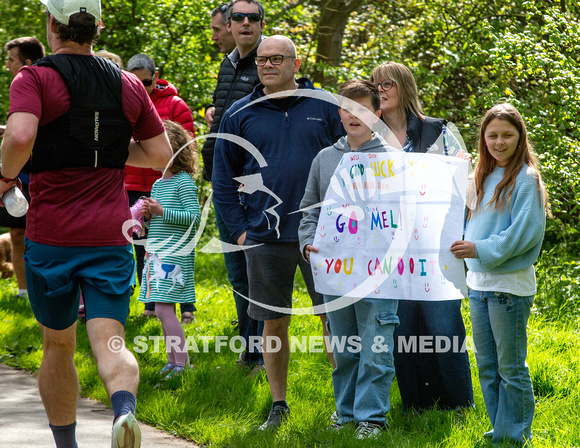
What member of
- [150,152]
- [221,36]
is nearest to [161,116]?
[221,36]

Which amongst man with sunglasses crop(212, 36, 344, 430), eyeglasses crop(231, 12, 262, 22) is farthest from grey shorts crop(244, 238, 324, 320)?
eyeglasses crop(231, 12, 262, 22)

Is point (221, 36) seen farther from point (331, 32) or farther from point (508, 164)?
point (331, 32)

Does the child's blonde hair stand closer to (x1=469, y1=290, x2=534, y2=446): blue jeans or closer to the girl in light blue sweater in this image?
the girl in light blue sweater

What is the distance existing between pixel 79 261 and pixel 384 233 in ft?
5.87

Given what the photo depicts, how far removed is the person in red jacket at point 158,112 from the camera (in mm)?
7160

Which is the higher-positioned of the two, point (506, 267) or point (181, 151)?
point (181, 151)

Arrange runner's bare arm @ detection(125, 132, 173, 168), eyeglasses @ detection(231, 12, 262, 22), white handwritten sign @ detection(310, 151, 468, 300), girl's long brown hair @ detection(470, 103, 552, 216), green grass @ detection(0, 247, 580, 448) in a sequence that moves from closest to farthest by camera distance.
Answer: runner's bare arm @ detection(125, 132, 173, 168), girl's long brown hair @ detection(470, 103, 552, 216), green grass @ detection(0, 247, 580, 448), white handwritten sign @ detection(310, 151, 468, 300), eyeglasses @ detection(231, 12, 262, 22)

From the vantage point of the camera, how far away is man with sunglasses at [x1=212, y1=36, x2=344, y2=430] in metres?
4.74

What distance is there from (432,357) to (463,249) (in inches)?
35.2

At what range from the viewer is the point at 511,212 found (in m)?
3.92

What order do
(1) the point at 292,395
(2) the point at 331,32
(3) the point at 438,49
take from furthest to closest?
(2) the point at 331,32 < (3) the point at 438,49 < (1) the point at 292,395

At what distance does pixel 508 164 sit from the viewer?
4.07 meters

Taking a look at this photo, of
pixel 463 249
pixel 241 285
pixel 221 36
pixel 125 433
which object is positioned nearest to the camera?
pixel 125 433

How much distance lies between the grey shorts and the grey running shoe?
0.57m
